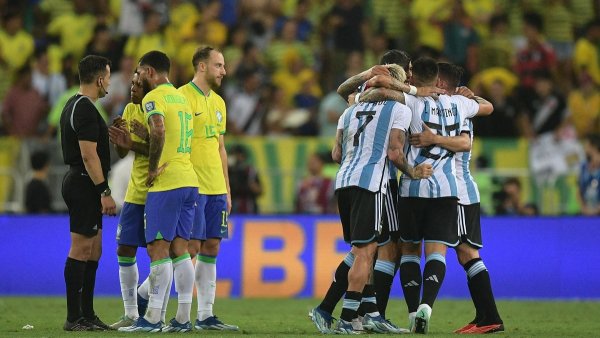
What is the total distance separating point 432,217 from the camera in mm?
10969

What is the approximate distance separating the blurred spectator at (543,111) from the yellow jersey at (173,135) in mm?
11016

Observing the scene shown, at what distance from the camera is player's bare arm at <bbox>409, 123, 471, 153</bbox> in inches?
432

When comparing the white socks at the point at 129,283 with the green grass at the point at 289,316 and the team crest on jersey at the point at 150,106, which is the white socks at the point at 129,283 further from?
the team crest on jersey at the point at 150,106

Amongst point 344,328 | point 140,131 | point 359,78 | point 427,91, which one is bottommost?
point 344,328

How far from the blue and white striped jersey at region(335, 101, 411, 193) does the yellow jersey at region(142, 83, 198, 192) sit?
1.39 metres

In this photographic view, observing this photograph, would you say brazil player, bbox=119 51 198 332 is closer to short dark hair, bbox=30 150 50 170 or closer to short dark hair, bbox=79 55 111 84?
short dark hair, bbox=79 55 111 84

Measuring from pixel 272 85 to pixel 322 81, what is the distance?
1.19 metres

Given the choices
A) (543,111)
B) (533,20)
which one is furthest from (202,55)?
(533,20)

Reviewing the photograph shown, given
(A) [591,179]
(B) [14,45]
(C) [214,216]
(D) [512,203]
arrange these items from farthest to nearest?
(B) [14,45]
(D) [512,203]
(A) [591,179]
(C) [214,216]

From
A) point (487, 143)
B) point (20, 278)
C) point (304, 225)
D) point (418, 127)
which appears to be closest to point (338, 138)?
point (418, 127)

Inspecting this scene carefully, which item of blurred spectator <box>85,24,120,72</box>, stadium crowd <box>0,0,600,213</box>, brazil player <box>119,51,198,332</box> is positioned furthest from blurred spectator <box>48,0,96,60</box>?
brazil player <box>119,51,198,332</box>

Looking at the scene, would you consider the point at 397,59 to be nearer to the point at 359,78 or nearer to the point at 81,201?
the point at 359,78

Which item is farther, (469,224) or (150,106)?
(469,224)

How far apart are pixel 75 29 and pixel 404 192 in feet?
39.1
